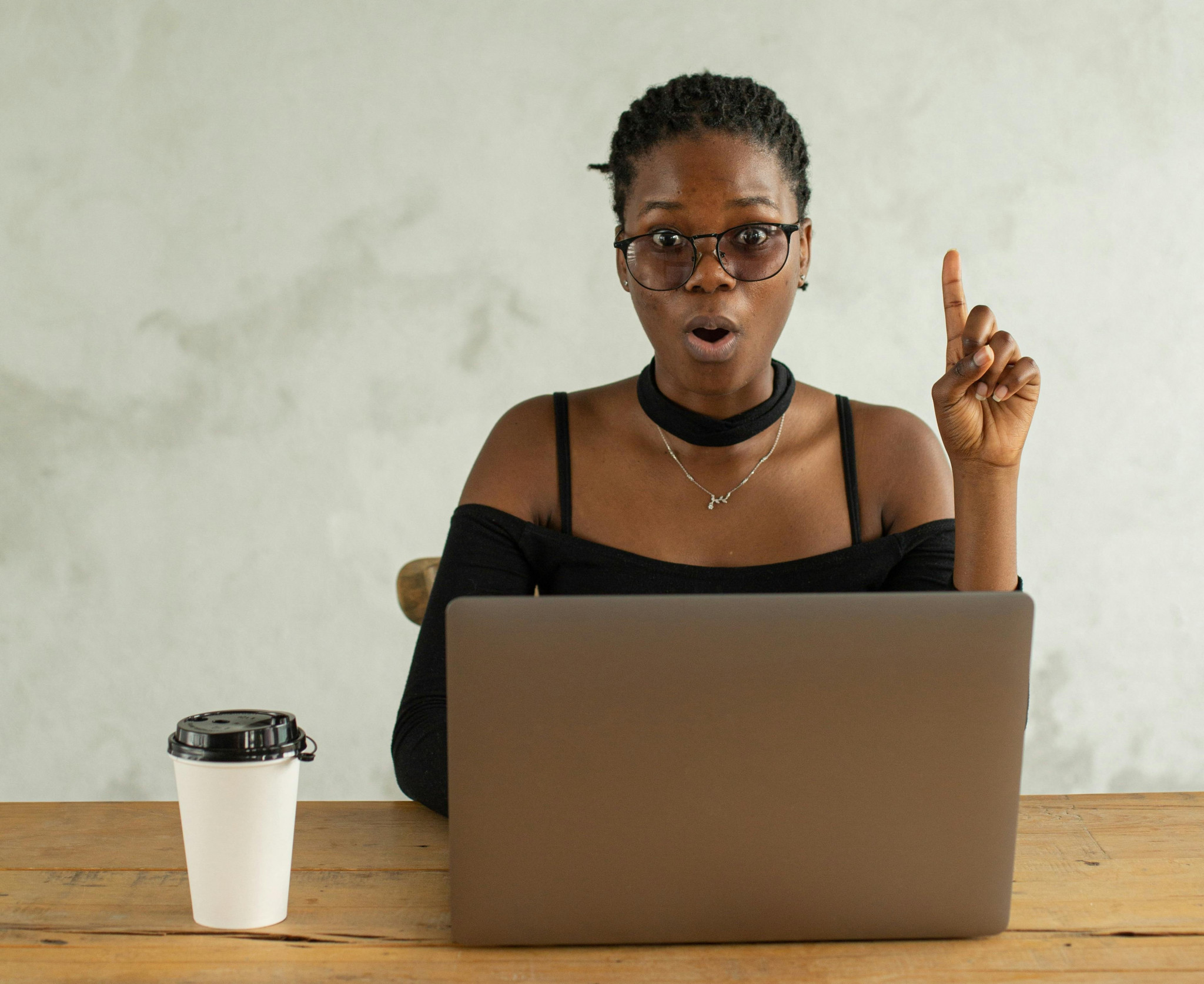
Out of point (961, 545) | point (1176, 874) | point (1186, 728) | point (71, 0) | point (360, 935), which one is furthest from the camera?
point (1186, 728)

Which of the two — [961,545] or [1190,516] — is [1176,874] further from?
[1190,516]

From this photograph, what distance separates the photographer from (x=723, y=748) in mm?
750

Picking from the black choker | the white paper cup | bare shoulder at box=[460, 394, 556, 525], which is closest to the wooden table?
the white paper cup

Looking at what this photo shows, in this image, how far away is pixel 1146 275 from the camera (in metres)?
2.78

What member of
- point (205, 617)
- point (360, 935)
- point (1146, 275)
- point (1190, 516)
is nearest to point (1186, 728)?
point (1190, 516)

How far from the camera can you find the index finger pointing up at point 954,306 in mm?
1140

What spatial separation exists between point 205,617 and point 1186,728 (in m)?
2.41

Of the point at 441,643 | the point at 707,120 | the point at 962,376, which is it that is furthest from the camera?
the point at 707,120

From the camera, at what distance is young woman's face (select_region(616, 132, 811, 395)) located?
1.31 meters

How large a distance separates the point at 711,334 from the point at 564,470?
0.27 meters

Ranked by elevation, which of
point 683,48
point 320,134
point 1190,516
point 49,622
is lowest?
point 49,622

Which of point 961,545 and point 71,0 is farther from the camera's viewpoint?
point 71,0

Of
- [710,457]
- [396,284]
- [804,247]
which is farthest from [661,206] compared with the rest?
[396,284]

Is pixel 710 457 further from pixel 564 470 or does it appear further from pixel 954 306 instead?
pixel 954 306
